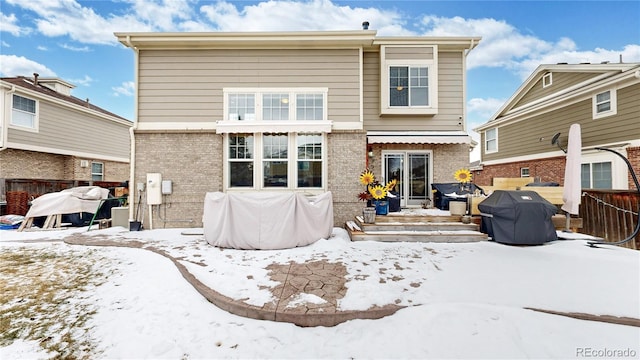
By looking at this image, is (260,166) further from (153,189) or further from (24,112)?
(24,112)

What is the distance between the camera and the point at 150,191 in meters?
7.31

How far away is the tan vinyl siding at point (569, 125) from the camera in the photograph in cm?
860

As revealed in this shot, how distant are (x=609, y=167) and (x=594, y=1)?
21.7 feet

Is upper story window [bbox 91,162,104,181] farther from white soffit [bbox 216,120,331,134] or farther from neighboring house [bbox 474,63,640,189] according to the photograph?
neighboring house [bbox 474,63,640,189]

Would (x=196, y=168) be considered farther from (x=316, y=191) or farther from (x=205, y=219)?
(x=316, y=191)

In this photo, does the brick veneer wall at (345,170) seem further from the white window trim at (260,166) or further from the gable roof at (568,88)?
the gable roof at (568,88)

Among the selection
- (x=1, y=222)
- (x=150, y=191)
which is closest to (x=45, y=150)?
(x=1, y=222)

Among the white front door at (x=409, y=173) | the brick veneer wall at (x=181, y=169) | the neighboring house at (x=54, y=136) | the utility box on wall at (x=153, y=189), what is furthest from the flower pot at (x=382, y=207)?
the neighboring house at (x=54, y=136)

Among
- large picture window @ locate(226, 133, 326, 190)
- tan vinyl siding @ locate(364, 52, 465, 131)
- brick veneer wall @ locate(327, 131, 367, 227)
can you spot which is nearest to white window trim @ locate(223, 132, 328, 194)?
large picture window @ locate(226, 133, 326, 190)

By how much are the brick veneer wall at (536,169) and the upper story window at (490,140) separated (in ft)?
3.60

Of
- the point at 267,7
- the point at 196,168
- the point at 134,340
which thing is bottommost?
the point at 134,340

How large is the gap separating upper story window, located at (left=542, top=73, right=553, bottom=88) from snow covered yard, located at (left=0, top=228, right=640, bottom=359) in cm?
1109

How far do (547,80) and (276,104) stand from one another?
13.7m

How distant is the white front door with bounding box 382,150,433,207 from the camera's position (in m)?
9.00
